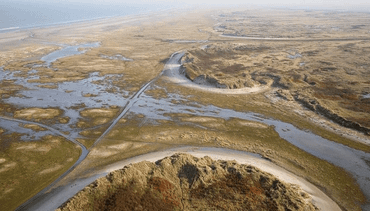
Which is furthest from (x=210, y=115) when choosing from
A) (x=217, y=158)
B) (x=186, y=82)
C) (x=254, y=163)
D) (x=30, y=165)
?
(x=30, y=165)

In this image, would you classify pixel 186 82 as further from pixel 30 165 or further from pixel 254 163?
pixel 30 165

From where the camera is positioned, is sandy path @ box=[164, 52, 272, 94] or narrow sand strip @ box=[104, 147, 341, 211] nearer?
narrow sand strip @ box=[104, 147, 341, 211]

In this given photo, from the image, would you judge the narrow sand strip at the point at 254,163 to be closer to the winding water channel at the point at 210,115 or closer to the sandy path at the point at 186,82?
the winding water channel at the point at 210,115

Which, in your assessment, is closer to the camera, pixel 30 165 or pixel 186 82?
pixel 30 165

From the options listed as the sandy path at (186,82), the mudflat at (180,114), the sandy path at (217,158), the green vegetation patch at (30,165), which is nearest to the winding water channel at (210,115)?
the sandy path at (217,158)

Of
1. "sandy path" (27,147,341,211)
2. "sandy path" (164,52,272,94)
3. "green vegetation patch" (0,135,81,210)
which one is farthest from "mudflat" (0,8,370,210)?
"sandy path" (27,147,341,211)

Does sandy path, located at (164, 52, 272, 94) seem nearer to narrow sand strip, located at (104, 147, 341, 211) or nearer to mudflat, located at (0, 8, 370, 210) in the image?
mudflat, located at (0, 8, 370, 210)

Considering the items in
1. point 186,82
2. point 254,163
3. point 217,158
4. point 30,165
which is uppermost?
point 186,82

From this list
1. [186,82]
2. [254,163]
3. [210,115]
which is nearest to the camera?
[254,163]
